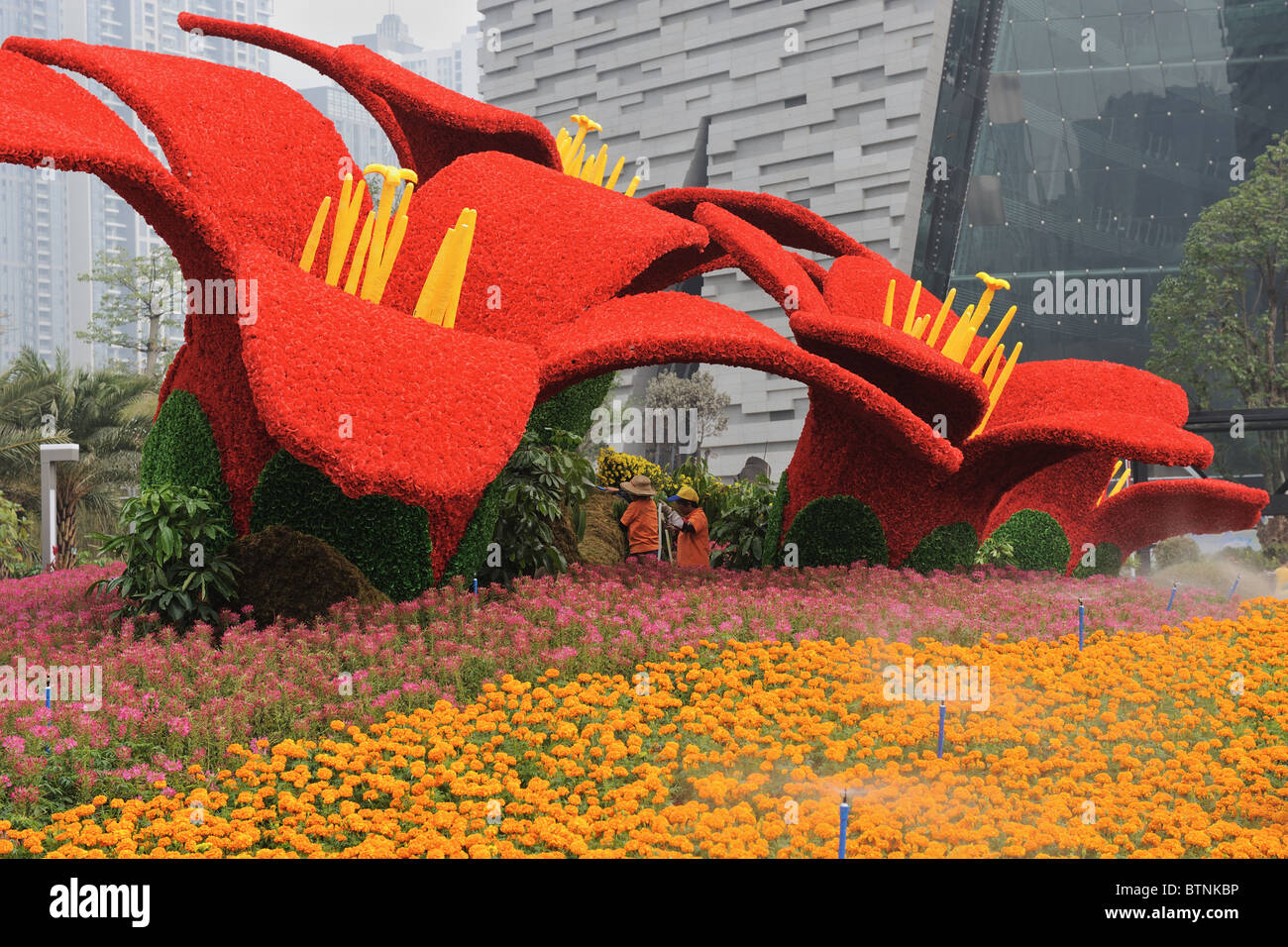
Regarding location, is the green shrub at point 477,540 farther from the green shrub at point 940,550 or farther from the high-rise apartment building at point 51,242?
the high-rise apartment building at point 51,242

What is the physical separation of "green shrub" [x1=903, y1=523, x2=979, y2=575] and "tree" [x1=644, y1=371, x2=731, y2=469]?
12420mm

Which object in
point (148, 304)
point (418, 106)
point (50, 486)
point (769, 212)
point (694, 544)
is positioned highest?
point (148, 304)

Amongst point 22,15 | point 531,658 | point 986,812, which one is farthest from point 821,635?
point 22,15

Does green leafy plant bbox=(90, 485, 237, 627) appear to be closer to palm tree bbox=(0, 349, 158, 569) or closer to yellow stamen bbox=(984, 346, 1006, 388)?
yellow stamen bbox=(984, 346, 1006, 388)

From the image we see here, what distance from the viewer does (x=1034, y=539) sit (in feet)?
31.7

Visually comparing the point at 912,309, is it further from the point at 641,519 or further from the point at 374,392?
the point at 374,392

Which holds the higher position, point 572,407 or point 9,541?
point 572,407

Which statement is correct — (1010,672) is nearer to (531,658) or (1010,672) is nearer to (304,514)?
(531,658)

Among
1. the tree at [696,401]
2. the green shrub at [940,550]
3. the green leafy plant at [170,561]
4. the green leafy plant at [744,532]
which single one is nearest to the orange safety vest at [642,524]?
the green leafy plant at [744,532]

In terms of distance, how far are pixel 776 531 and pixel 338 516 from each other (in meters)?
3.83

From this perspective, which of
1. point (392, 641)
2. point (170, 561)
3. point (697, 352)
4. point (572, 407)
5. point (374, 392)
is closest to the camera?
point (374, 392)

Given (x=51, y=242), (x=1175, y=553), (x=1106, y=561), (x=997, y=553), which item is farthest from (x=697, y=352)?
(x=51, y=242)

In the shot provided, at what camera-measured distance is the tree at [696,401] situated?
833 inches

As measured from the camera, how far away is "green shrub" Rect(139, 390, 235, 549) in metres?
6.48
